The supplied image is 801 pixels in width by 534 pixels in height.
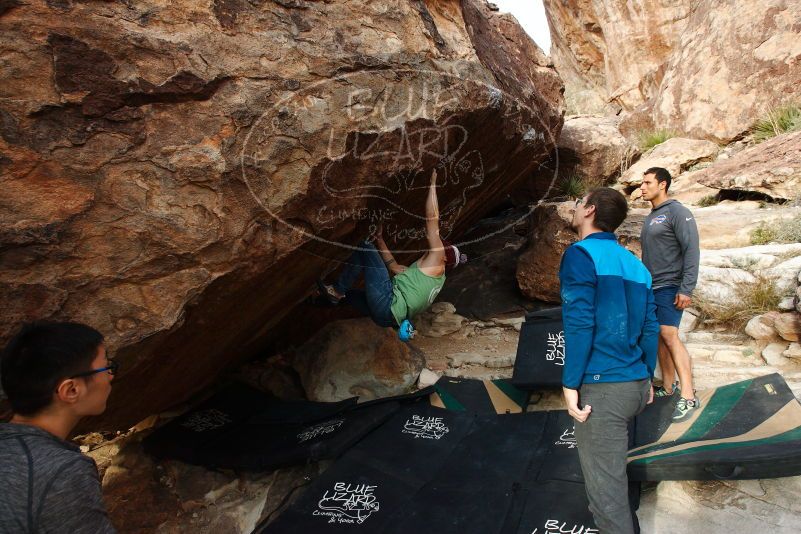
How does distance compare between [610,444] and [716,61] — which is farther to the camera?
[716,61]

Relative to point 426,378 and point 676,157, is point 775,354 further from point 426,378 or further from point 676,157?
point 676,157

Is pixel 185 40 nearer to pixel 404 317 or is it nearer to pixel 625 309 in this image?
pixel 404 317

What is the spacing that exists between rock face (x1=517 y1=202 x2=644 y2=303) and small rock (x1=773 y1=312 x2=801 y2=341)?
1.57 m

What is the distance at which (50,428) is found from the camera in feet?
3.97

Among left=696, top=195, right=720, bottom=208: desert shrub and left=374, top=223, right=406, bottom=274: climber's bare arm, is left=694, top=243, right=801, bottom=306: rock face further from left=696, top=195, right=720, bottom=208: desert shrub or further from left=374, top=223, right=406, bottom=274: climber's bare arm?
left=374, top=223, right=406, bottom=274: climber's bare arm

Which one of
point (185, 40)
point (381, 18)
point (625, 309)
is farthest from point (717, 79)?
point (185, 40)

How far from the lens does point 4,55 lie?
5.66 feet

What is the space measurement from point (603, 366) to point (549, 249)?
11.7 feet

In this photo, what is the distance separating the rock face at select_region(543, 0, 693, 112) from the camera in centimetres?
1159

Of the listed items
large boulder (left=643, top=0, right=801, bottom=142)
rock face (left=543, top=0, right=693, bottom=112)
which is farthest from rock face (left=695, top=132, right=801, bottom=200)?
rock face (left=543, top=0, right=693, bottom=112)

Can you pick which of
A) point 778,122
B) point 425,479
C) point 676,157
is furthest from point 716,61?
point 425,479

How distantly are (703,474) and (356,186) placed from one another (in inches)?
83.6

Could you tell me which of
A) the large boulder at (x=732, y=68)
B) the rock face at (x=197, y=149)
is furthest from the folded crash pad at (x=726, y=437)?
the large boulder at (x=732, y=68)

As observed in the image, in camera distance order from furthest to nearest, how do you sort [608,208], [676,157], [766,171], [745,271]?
[676,157], [766,171], [745,271], [608,208]
